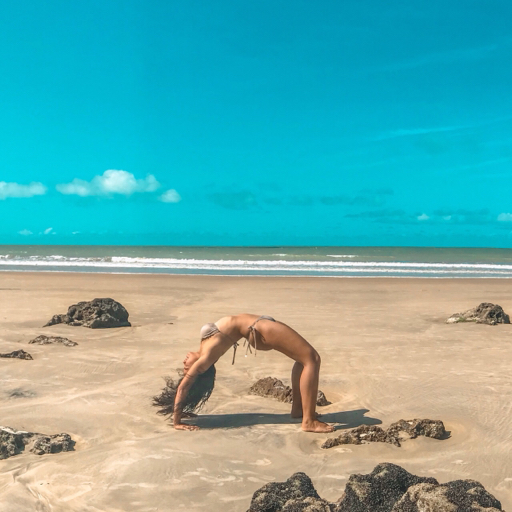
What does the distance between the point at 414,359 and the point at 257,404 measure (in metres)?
3.19

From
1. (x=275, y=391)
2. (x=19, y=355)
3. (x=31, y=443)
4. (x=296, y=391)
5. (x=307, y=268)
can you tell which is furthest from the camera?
(x=307, y=268)

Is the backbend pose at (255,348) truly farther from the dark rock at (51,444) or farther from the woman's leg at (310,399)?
the dark rock at (51,444)

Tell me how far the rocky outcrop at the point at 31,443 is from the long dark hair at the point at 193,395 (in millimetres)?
928

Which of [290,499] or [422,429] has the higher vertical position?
[290,499]

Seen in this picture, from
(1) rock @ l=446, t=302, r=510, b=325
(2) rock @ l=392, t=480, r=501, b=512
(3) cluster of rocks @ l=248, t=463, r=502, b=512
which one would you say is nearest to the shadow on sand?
(3) cluster of rocks @ l=248, t=463, r=502, b=512

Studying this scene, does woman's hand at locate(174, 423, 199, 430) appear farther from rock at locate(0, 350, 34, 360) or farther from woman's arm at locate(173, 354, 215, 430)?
rock at locate(0, 350, 34, 360)

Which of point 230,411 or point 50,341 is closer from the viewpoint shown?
point 230,411

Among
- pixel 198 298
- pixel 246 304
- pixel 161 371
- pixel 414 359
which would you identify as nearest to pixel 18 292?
pixel 198 298

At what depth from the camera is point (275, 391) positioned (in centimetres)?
643

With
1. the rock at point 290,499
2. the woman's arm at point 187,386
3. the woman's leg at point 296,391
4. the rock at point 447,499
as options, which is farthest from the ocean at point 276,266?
the rock at point 447,499

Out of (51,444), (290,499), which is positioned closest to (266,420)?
(51,444)

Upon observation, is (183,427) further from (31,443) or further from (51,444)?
(31,443)

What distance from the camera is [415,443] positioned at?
4.82 metres

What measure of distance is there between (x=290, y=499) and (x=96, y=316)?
8555mm
